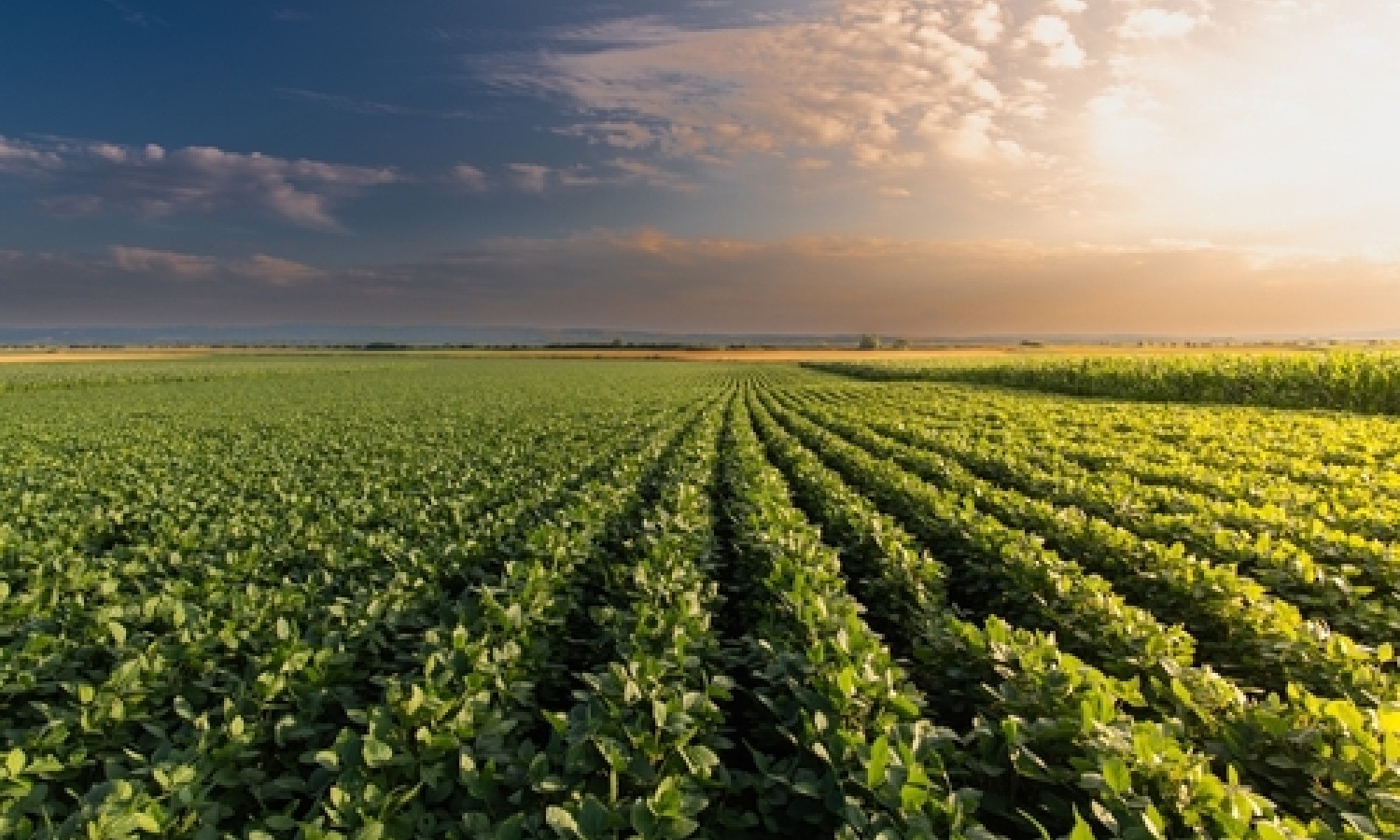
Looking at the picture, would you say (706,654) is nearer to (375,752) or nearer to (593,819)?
(593,819)

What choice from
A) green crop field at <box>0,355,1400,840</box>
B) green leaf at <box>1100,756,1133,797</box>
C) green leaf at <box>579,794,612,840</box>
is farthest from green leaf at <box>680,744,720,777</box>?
green leaf at <box>1100,756,1133,797</box>

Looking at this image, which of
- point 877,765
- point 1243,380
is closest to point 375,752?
point 877,765

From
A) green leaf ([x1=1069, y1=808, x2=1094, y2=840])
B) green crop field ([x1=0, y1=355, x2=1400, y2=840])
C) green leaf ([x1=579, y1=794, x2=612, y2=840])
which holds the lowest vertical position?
green crop field ([x1=0, y1=355, x2=1400, y2=840])

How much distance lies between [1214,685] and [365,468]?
1528 centimetres

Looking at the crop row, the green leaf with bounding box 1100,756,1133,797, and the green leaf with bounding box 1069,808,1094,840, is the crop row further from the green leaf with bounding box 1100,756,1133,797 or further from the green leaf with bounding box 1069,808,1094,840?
the green leaf with bounding box 1069,808,1094,840

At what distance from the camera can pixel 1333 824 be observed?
11.9 ft

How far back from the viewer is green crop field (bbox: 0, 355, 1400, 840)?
3277mm

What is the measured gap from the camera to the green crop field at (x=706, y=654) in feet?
10.8

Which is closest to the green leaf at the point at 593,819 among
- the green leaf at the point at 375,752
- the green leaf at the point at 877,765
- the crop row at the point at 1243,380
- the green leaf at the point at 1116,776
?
the green leaf at the point at 375,752

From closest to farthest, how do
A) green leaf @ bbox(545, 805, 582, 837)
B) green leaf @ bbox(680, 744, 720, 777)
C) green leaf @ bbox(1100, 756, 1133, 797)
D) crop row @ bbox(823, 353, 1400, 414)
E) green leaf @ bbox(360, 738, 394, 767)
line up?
green leaf @ bbox(545, 805, 582, 837) → green leaf @ bbox(1100, 756, 1133, 797) → green leaf @ bbox(360, 738, 394, 767) → green leaf @ bbox(680, 744, 720, 777) → crop row @ bbox(823, 353, 1400, 414)

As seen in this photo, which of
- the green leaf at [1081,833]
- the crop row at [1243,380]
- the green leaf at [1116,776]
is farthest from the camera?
the crop row at [1243,380]

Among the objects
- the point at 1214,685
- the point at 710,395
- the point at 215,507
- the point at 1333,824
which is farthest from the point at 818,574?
the point at 710,395

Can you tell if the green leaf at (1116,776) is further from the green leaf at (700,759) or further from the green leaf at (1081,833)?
the green leaf at (700,759)

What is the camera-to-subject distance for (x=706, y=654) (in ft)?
16.7
